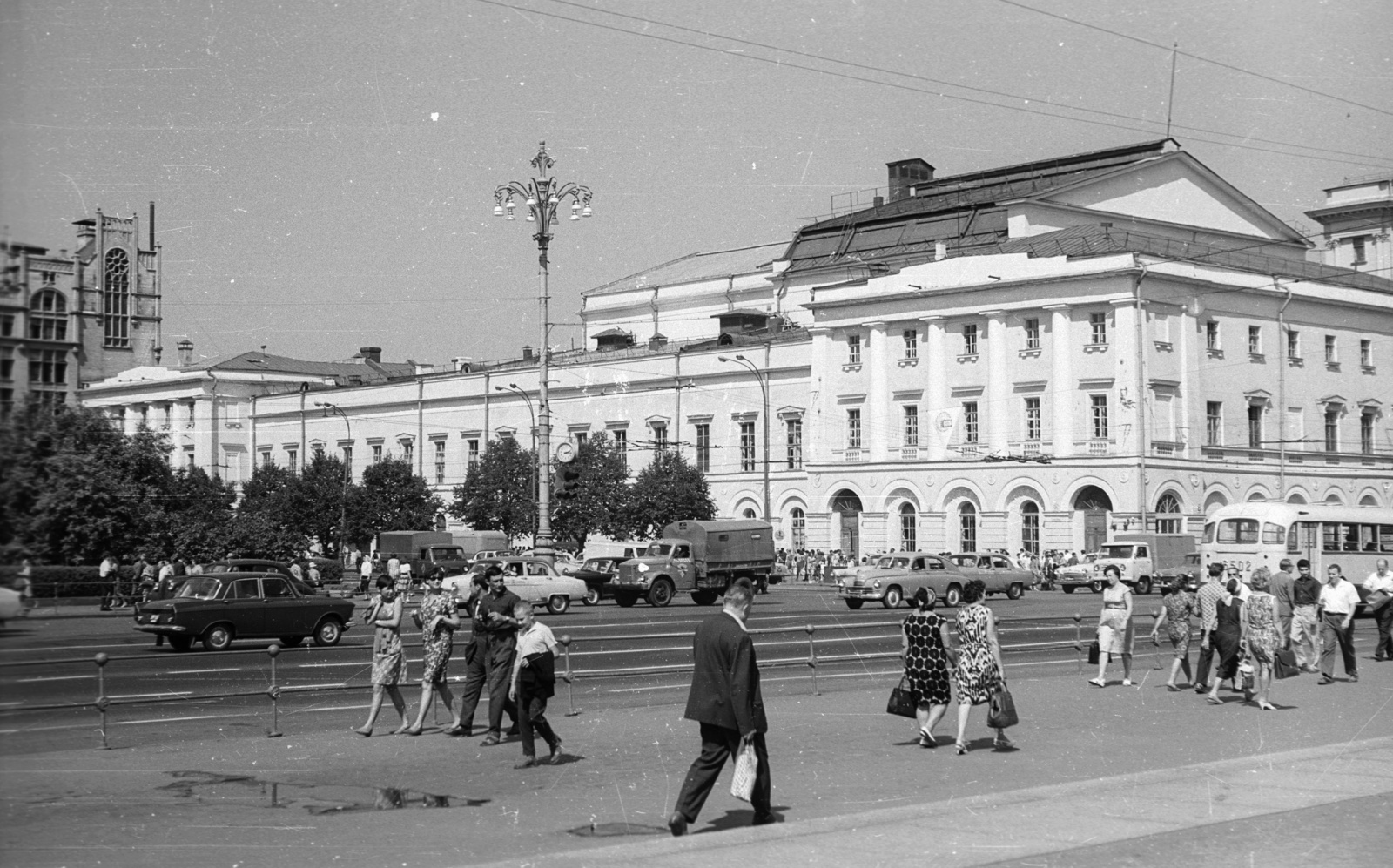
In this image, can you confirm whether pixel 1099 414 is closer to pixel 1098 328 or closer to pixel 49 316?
pixel 1098 328

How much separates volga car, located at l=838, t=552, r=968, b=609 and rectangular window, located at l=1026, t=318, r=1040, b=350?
2381 cm

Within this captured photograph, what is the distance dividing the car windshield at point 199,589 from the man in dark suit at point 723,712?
21.7m

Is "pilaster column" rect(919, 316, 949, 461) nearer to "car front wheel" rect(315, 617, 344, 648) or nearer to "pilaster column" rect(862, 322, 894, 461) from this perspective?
"pilaster column" rect(862, 322, 894, 461)

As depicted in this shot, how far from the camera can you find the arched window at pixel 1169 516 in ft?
225

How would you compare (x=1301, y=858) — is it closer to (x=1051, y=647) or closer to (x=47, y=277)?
(x=47, y=277)

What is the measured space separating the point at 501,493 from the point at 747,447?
44.5 ft

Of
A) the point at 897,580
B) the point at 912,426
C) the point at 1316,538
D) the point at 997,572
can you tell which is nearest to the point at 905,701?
the point at 897,580

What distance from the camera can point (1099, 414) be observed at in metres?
70.8

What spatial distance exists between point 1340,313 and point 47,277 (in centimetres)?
8326

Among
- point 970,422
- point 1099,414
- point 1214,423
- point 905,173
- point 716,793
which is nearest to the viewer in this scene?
point 716,793

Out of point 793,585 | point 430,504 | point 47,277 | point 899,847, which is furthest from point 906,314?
point 47,277

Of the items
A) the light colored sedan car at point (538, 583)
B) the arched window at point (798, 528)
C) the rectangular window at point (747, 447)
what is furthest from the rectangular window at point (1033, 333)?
the light colored sedan car at point (538, 583)

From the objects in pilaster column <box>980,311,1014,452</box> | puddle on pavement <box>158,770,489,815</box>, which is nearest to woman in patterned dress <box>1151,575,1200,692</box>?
puddle on pavement <box>158,770,489,815</box>

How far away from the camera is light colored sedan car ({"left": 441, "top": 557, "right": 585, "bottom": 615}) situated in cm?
4538
